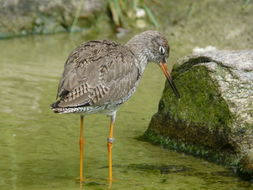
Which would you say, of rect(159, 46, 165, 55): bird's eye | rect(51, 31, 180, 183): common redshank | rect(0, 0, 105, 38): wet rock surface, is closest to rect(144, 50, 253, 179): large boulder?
rect(159, 46, 165, 55): bird's eye

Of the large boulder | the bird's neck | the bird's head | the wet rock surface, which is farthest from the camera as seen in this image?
the wet rock surface

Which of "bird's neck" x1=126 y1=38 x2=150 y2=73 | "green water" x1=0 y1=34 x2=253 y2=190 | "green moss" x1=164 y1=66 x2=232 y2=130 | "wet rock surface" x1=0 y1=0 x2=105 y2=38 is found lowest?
"green water" x1=0 y1=34 x2=253 y2=190

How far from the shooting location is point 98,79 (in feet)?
23.9

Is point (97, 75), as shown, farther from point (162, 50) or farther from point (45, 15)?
point (45, 15)

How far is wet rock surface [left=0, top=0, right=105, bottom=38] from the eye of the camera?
13172 mm

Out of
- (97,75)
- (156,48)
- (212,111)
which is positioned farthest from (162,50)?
(97,75)

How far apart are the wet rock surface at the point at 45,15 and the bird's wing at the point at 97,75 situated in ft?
18.9

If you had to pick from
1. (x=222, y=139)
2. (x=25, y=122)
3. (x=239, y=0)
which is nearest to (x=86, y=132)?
(x=25, y=122)

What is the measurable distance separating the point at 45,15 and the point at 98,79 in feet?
21.0

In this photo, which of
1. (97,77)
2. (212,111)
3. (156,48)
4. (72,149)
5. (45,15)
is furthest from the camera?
(45,15)

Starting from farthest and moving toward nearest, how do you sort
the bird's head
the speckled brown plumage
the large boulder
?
the bird's head → the large boulder → the speckled brown plumage

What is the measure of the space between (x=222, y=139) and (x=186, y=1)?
21.9 ft

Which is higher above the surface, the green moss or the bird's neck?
the bird's neck

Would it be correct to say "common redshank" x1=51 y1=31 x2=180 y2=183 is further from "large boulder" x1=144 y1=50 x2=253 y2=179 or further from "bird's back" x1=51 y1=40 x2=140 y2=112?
"large boulder" x1=144 y1=50 x2=253 y2=179
